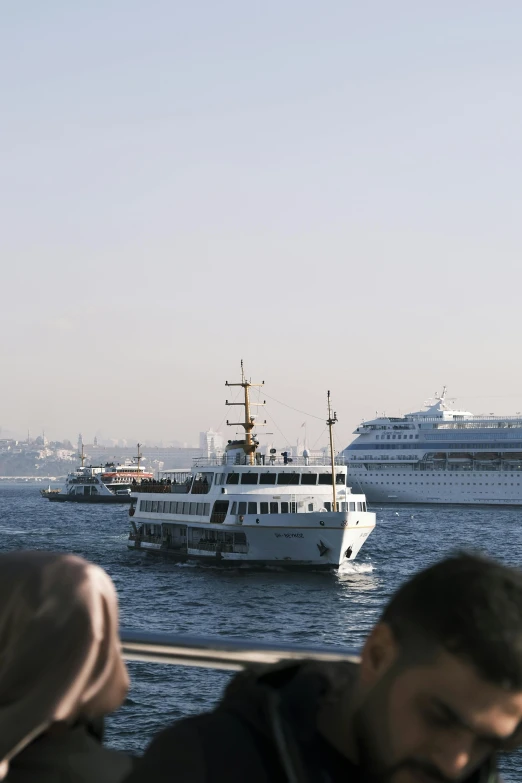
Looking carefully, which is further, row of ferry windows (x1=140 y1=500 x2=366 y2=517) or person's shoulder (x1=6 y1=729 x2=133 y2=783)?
row of ferry windows (x1=140 y1=500 x2=366 y2=517)

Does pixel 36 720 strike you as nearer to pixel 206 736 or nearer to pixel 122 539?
pixel 206 736

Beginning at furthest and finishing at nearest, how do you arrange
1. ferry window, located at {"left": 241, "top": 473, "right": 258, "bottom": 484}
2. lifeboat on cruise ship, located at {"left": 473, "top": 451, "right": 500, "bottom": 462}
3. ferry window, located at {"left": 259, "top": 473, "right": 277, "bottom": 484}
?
1. lifeboat on cruise ship, located at {"left": 473, "top": 451, "right": 500, "bottom": 462}
2. ferry window, located at {"left": 241, "top": 473, "right": 258, "bottom": 484}
3. ferry window, located at {"left": 259, "top": 473, "right": 277, "bottom": 484}

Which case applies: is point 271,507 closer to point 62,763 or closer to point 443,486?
point 62,763

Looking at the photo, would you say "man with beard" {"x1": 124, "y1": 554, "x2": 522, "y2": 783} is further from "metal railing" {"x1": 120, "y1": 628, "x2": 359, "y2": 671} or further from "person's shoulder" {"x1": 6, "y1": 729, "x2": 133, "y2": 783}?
"metal railing" {"x1": 120, "y1": 628, "x2": 359, "y2": 671}

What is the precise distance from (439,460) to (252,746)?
289 feet

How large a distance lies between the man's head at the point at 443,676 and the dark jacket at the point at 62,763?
0.49 m

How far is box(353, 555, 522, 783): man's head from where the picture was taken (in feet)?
3.96

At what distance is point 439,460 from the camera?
288ft

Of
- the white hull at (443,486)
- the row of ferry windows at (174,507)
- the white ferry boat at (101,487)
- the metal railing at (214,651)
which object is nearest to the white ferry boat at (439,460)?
the white hull at (443,486)

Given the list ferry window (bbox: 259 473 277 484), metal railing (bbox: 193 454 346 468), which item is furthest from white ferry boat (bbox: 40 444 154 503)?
ferry window (bbox: 259 473 277 484)

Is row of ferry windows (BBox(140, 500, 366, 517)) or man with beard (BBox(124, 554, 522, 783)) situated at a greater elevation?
man with beard (BBox(124, 554, 522, 783))

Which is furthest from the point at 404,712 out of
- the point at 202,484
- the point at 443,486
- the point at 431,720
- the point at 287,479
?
the point at 443,486

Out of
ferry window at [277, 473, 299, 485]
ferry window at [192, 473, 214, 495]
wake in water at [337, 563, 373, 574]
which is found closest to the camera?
wake in water at [337, 563, 373, 574]

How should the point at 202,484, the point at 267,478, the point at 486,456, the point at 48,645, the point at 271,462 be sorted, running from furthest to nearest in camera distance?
the point at 486,456 → the point at 202,484 → the point at 271,462 → the point at 267,478 → the point at 48,645
